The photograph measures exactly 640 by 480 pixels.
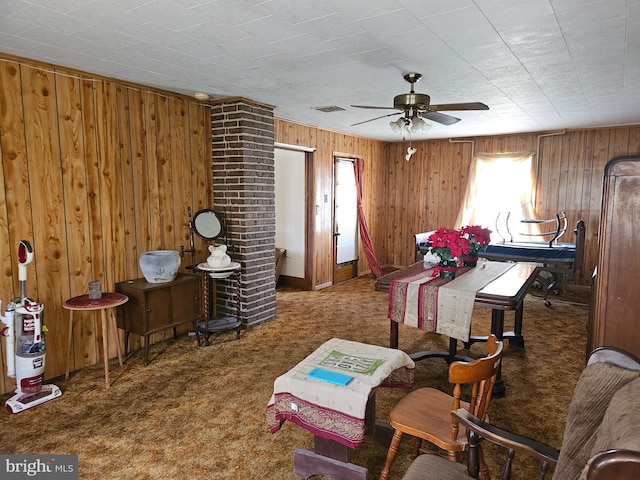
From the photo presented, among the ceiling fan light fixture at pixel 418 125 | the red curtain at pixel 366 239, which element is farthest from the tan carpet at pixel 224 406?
the red curtain at pixel 366 239

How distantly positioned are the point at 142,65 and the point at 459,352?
3.61 metres

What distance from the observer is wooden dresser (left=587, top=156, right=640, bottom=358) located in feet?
4.35

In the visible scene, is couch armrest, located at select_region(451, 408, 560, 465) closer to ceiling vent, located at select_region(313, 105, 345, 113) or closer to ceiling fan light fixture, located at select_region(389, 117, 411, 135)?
ceiling fan light fixture, located at select_region(389, 117, 411, 135)

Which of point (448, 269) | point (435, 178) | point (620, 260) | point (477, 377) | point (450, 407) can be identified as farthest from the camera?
point (435, 178)

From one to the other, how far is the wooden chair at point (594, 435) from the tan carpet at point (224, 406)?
31.0 inches

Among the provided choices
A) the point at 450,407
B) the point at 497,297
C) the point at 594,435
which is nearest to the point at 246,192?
the point at 497,297

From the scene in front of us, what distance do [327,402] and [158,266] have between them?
7.58 feet

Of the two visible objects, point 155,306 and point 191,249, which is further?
point 191,249

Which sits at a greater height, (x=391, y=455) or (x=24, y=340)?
(x=24, y=340)

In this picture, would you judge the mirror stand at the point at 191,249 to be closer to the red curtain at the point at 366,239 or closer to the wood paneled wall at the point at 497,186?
the red curtain at the point at 366,239

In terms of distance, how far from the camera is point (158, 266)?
361 centimetres

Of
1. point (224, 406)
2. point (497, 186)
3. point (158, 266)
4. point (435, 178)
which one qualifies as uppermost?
point (435, 178)

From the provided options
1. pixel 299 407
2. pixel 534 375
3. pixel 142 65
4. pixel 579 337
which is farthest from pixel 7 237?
pixel 579 337

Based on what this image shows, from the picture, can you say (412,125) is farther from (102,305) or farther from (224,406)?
(102,305)
